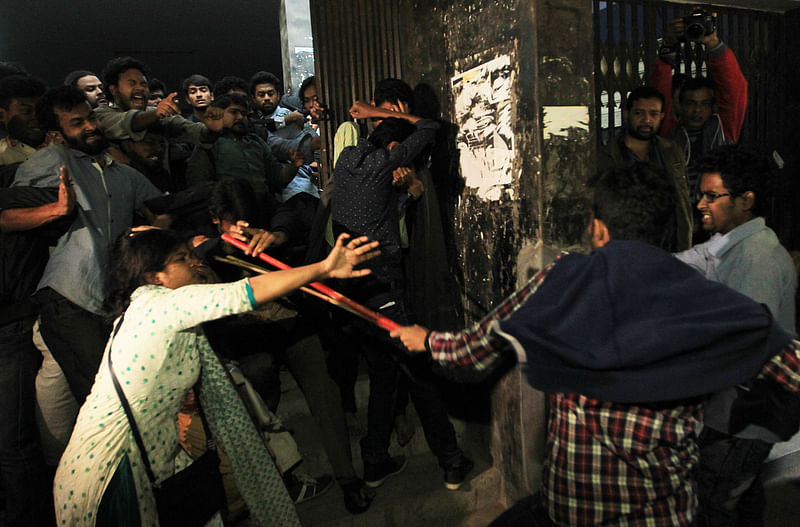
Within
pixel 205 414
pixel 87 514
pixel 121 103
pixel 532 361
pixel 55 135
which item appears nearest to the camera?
pixel 532 361

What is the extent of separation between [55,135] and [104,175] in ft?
1.08

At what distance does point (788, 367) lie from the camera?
1528mm

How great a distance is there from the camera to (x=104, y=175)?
116 inches

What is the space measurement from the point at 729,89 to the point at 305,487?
398cm

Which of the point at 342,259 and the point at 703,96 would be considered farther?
the point at 703,96

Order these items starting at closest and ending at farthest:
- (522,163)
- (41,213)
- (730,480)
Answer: (730,480), (41,213), (522,163)

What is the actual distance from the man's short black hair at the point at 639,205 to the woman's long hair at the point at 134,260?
167 cm

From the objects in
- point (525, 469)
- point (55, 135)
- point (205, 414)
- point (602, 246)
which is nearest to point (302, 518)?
point (205, 414)

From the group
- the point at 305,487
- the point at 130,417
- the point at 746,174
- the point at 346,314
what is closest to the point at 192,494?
the point at 130,417

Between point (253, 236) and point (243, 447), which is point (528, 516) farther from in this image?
point (253, 236)

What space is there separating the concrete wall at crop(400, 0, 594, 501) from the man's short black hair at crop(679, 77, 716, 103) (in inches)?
61.9

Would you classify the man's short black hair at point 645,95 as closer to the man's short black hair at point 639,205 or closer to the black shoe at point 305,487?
the man's short black hair at point 639,205

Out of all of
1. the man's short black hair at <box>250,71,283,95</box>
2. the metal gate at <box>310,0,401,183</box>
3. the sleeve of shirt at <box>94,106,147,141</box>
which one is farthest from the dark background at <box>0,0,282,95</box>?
the sleeve of shirt at <box>94,106,147,141</box>

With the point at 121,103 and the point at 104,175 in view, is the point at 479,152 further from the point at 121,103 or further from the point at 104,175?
the point at 121,103
